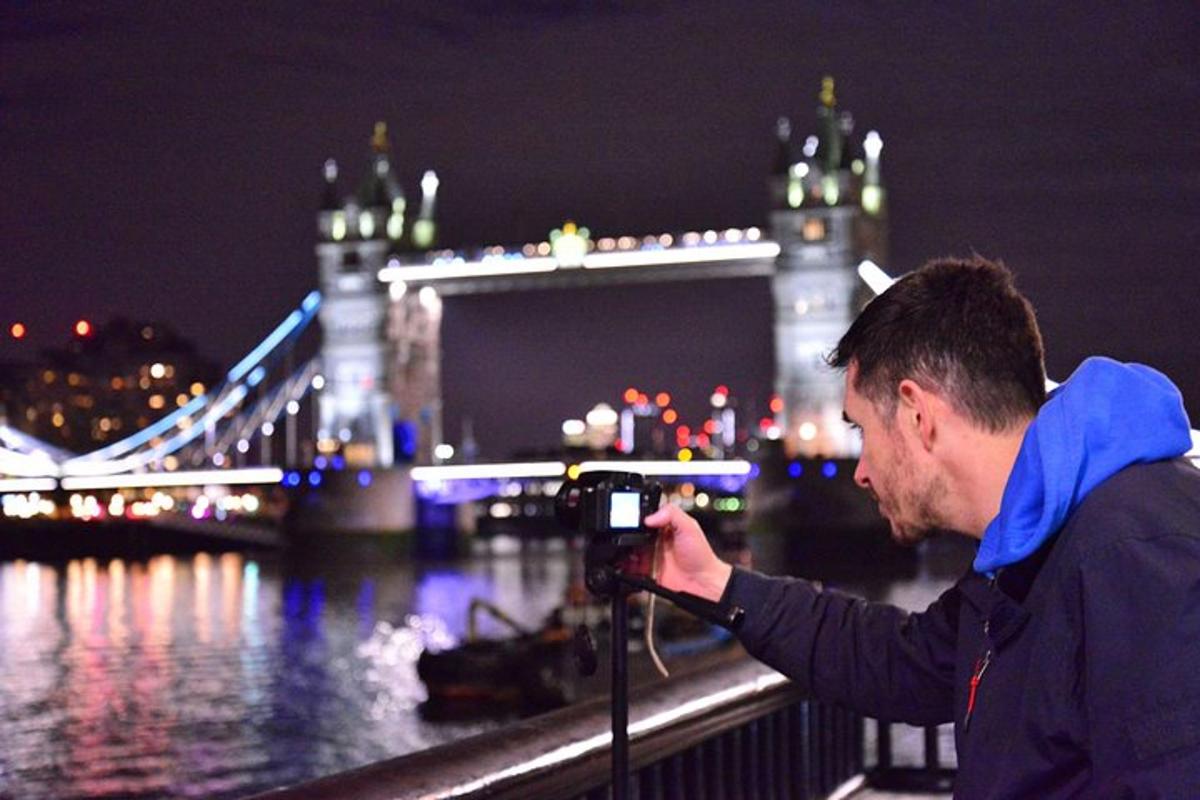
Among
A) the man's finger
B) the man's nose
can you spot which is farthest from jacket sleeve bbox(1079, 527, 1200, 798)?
the man's finger

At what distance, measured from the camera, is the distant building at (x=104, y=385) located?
263 feet

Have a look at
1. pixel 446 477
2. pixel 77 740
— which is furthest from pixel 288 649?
pixel 446 477

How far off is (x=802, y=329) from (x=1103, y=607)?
167 ft

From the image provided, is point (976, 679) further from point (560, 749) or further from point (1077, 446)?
point (560, 749)

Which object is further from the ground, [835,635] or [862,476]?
[862,476]

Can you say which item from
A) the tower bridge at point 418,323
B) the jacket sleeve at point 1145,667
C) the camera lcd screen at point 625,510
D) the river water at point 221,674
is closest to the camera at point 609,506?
the camera lcd screen at point 625,510

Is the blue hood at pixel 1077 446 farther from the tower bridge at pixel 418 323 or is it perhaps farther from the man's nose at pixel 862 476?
the tower bridge at pixel 418 323

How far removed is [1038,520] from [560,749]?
1.28 metres

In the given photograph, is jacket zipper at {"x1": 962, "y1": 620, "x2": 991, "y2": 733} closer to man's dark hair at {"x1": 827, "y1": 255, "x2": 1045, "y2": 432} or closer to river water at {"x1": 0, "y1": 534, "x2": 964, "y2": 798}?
man's dark hair at {"x1": 827, "y1": 255, "x2": 1045, "y2": 432}

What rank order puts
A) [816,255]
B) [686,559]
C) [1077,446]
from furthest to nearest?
[816,255] < [686,559] < [1077,446]

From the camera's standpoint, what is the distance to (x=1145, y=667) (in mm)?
1094

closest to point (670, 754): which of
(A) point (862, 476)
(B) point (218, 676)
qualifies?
(A) point (862, 476)

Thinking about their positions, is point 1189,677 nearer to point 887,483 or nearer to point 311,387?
point 887,483

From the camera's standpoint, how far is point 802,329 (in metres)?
51.6
